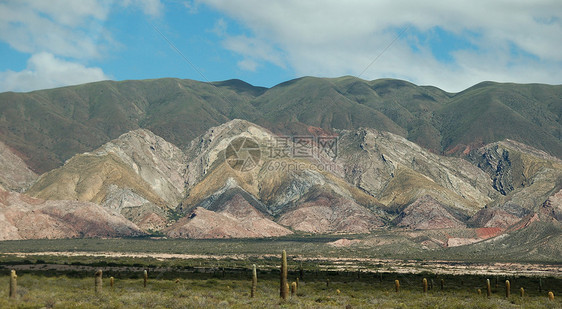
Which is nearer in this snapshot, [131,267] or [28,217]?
[131,267]

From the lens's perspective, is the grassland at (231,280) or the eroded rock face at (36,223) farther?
the eroded rock face at (36,223)

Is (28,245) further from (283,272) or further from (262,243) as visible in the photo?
(283,272)

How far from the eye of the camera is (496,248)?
534 feet

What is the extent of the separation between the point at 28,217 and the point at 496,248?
467ft

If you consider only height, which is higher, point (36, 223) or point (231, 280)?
point (36, 223)

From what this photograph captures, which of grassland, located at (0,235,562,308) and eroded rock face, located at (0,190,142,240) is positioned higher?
eroded rock face, located at (0,190,142,240)

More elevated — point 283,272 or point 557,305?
point 283,272

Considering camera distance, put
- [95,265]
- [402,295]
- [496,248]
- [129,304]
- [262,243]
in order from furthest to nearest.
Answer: [262,243], [496,248], [95,265], [402,295], [129,304]

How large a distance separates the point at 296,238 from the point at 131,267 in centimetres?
10746

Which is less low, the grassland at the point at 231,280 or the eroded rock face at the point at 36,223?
the eroded rock face at the point at 36,223

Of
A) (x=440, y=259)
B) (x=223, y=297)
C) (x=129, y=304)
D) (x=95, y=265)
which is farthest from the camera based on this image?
(x=440, y=259)

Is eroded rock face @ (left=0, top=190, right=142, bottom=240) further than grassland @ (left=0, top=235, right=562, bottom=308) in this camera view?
Yes

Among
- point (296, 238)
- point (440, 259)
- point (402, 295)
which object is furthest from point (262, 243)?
point (402, 295)

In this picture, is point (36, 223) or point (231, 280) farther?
→ point (36, 223)
